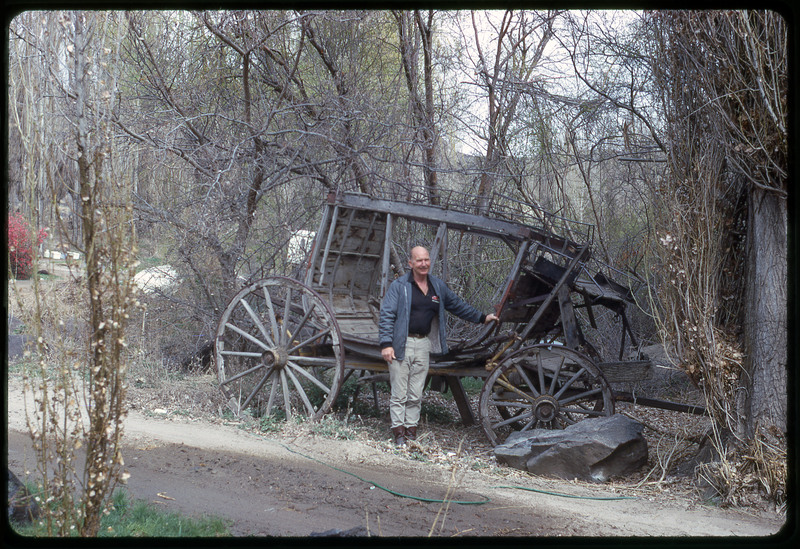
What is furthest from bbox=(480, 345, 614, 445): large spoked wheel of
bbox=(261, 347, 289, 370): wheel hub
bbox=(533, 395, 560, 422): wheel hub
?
bbox=(261, 347, 289, 370): wheel hub

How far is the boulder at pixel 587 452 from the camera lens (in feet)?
21.2

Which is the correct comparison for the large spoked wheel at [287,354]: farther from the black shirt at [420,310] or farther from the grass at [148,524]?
the grass at [148,524]

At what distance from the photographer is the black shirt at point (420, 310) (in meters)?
7.40

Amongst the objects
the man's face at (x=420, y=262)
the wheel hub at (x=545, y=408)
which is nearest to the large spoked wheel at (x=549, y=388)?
the wheel hub at (x=545, y=408)

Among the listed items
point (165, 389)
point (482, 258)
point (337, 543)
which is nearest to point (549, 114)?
point (482, 258)

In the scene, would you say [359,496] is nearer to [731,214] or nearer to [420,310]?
[420,310]

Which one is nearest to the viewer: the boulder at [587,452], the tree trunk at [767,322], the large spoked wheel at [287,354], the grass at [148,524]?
the grass at [148,524]

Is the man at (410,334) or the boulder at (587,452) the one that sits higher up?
the man at (410,334)

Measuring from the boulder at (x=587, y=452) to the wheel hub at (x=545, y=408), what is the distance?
1.59 ft

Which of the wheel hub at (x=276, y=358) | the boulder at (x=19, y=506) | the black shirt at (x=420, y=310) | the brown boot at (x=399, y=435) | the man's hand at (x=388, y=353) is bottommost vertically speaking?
the brown boot at (x=399, y=435)

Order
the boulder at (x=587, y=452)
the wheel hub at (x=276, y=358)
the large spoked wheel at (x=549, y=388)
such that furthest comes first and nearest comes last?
the wheel hub at (x=276, y=358) → the large spoked wheel at (x=549, y=388) → the boulder at (x=587, y=452)

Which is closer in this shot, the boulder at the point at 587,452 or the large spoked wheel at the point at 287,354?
the boulder at the point at 587,452

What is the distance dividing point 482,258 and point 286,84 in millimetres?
4366

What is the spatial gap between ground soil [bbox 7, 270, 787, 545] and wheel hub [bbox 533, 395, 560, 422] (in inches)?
26.8
